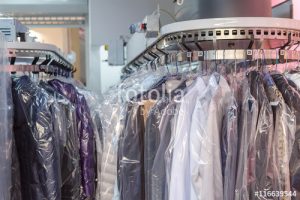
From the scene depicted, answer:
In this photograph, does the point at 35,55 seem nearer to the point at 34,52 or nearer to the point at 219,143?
the point at 34,52

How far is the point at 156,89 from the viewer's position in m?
1.26

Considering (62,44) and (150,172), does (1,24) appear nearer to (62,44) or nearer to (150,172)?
(150,172)

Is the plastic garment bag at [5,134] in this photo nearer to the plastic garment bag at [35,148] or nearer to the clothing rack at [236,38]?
the plastic garment bag at [35,148]

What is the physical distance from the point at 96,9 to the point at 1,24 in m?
1.94

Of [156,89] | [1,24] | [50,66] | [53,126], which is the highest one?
[1,24]

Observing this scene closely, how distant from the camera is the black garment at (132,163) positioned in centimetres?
118

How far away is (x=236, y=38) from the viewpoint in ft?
3.34

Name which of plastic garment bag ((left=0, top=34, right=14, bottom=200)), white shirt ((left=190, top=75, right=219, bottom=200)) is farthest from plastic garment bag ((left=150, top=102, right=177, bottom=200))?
plastic garment bag ((left=0, top=34, right=14, bottom=200))

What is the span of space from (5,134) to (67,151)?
1.34 feet

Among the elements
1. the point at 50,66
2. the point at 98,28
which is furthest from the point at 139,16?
the point at 50,66

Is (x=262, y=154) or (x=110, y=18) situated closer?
(x=262, y=154)

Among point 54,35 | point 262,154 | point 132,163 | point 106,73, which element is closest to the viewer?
point 262,154
